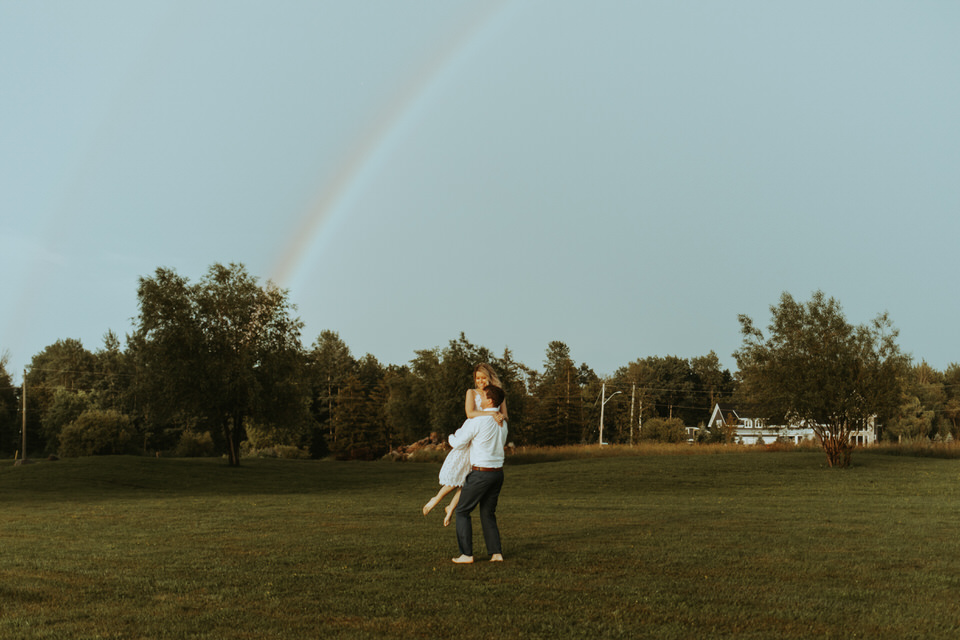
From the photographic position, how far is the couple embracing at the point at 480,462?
9234 mm

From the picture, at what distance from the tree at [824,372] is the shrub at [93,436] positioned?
45780 mm

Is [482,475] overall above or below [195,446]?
above

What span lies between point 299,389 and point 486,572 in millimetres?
36981

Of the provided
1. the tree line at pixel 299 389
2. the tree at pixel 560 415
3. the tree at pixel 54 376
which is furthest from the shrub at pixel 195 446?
the tree at pixel 560 415

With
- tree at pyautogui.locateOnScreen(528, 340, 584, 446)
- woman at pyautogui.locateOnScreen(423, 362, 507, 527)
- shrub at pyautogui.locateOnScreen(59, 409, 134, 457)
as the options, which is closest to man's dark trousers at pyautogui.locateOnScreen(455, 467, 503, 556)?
woman at pyautogui.locateOnScreen(423, 362, 507, 527)

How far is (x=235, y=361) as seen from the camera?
4112 centimetres

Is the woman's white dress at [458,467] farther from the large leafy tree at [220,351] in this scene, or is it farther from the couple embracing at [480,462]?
the large leafy tree at [220,351]

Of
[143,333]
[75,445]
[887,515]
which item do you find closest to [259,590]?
[887,515]

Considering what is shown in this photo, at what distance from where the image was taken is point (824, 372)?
3594 centimetres

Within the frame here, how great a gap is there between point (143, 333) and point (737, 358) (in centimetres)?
2958

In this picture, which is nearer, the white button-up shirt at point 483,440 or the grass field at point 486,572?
the grass field at point 486,572

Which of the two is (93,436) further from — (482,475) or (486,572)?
(486,572)

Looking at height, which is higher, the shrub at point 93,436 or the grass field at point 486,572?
the grass field at point 486,572

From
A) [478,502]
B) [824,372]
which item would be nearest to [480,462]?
[478,502]
